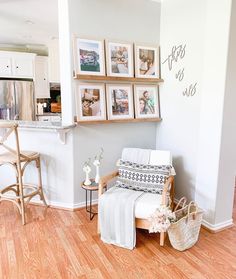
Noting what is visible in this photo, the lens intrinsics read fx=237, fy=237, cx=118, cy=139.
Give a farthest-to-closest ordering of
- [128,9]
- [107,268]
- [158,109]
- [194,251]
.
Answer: [158,109], [128,9], [194,251], [107,268]

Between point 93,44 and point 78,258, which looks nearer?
point 78,258

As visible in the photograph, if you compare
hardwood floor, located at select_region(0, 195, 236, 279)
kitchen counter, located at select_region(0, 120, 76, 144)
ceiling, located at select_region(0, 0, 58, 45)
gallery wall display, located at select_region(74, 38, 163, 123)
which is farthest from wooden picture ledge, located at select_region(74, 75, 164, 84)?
hardwood floor, located at select_region(0, 195, 236, 279)

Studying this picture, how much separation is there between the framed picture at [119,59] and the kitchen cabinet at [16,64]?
3.03 meters

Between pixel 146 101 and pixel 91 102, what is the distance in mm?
763

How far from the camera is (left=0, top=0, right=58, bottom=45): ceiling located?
3.15 meters

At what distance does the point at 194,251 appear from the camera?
7.13 ft

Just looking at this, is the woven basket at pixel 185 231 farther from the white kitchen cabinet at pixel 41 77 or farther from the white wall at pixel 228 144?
the white kitchen cabinet at pixel 41 77

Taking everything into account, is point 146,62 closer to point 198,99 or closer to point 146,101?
point 146,101

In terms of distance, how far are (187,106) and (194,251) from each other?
152 centimetres

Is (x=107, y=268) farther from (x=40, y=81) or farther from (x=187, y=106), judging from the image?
(x=40, y=81)

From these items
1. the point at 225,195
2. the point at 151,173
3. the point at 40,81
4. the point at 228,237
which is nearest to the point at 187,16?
the point at 151,173

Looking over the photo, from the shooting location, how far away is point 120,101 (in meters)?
2.99

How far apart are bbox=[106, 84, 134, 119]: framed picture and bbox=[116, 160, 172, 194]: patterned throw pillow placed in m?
0.66

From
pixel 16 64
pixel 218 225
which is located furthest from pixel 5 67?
pixel 218 225
